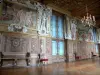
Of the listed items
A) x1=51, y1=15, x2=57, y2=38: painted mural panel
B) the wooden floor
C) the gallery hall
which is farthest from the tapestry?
x1=51, y1=15, x2=57, y2=38: painted mural panel

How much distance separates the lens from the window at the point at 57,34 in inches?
470

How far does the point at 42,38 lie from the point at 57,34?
8.83 ft

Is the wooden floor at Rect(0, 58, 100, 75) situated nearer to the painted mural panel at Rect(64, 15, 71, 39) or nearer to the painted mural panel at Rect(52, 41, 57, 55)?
the painted mural panel at Rect(52, 41, 57, 55)

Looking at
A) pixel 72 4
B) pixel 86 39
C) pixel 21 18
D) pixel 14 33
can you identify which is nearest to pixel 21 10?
pixel 21 18

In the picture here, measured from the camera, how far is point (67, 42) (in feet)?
42.5

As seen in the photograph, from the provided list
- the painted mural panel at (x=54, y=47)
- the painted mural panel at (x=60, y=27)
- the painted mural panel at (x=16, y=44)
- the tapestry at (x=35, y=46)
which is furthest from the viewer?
the painted mural panel at (x=60, y=27)

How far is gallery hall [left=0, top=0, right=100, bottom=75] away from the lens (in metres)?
7.82

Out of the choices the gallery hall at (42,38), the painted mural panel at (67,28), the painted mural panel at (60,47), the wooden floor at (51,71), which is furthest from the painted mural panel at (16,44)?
the painted mural panel at (67,28)

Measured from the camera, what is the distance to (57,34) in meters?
12.4

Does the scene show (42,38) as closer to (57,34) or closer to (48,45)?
(48,45)

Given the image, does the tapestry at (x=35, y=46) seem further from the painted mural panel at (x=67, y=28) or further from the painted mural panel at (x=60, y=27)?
the painted mural panel at (x=67, y=28)

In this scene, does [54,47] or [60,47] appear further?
[60,47]

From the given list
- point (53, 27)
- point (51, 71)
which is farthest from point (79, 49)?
point (51, 71)

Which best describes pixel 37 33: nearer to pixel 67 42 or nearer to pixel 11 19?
pixel 11 19
